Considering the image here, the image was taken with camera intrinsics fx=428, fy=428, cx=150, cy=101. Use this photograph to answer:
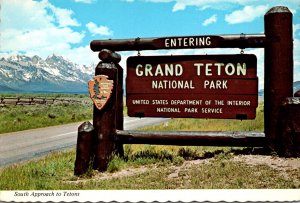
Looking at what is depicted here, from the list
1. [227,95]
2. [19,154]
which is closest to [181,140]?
[227,95]

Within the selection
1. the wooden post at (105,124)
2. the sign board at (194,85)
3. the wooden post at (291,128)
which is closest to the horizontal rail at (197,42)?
the sign board at (194,85)

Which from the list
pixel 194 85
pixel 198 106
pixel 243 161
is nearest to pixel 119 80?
pixel 194 85

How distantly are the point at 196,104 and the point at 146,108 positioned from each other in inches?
35.6

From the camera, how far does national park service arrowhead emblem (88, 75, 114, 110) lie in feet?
23.6

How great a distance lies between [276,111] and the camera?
22.9 feet

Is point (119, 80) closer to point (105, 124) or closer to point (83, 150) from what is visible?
point (105, 124)

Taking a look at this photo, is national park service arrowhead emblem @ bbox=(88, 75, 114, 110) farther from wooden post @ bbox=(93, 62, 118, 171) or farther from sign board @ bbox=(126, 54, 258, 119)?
sign board @ bbox=(126, 54, 258, 119)

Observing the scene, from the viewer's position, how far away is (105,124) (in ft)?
24.0

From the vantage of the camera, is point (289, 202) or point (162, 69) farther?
point (162, 69)

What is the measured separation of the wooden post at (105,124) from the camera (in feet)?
23.7

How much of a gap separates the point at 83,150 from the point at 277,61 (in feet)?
11.4

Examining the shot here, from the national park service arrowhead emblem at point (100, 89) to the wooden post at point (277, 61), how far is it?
2.68 meters

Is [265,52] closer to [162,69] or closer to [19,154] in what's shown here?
[162,69]

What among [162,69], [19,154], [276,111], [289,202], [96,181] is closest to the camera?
[289,202]
